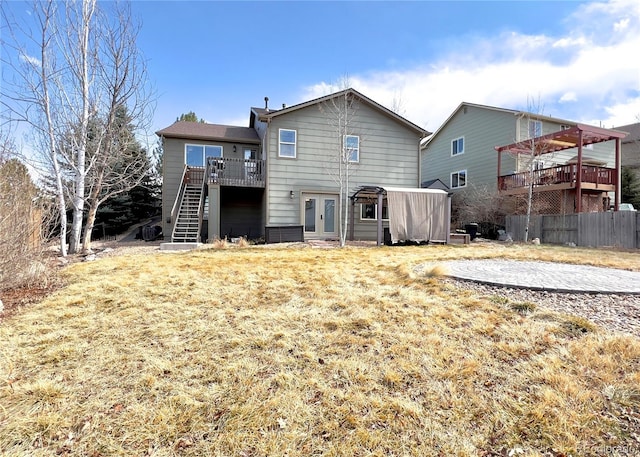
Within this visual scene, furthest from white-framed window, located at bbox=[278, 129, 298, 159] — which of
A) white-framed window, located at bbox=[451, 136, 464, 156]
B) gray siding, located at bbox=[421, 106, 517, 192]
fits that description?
white-framed window, located at bbox=[451, 136, 464, 156]

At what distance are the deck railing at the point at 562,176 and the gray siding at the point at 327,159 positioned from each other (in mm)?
6457

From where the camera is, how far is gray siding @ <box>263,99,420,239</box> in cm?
1353

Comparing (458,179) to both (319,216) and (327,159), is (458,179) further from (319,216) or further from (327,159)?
(319,216)

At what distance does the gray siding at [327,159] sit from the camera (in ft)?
44.4

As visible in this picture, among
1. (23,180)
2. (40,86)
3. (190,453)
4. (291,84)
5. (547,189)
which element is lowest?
(190,453)

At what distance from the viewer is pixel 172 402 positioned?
7.87 ft

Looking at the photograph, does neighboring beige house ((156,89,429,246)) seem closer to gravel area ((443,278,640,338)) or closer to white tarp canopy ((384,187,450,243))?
white tarp canopy ((384,187,450,243))

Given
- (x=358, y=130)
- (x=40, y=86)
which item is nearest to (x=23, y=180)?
(x=40, y=86)

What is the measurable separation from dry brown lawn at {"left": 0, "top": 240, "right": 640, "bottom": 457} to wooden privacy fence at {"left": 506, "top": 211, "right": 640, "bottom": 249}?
41.1 feet

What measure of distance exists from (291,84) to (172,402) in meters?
17.0

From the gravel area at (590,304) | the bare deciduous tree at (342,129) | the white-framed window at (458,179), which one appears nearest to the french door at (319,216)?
the bare deciduous tree at (342,129)

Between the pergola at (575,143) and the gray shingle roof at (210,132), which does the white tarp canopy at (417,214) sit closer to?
the pergola at (575,143)

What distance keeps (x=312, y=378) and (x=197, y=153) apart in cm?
1566

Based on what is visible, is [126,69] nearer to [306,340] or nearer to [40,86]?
[40,86]
